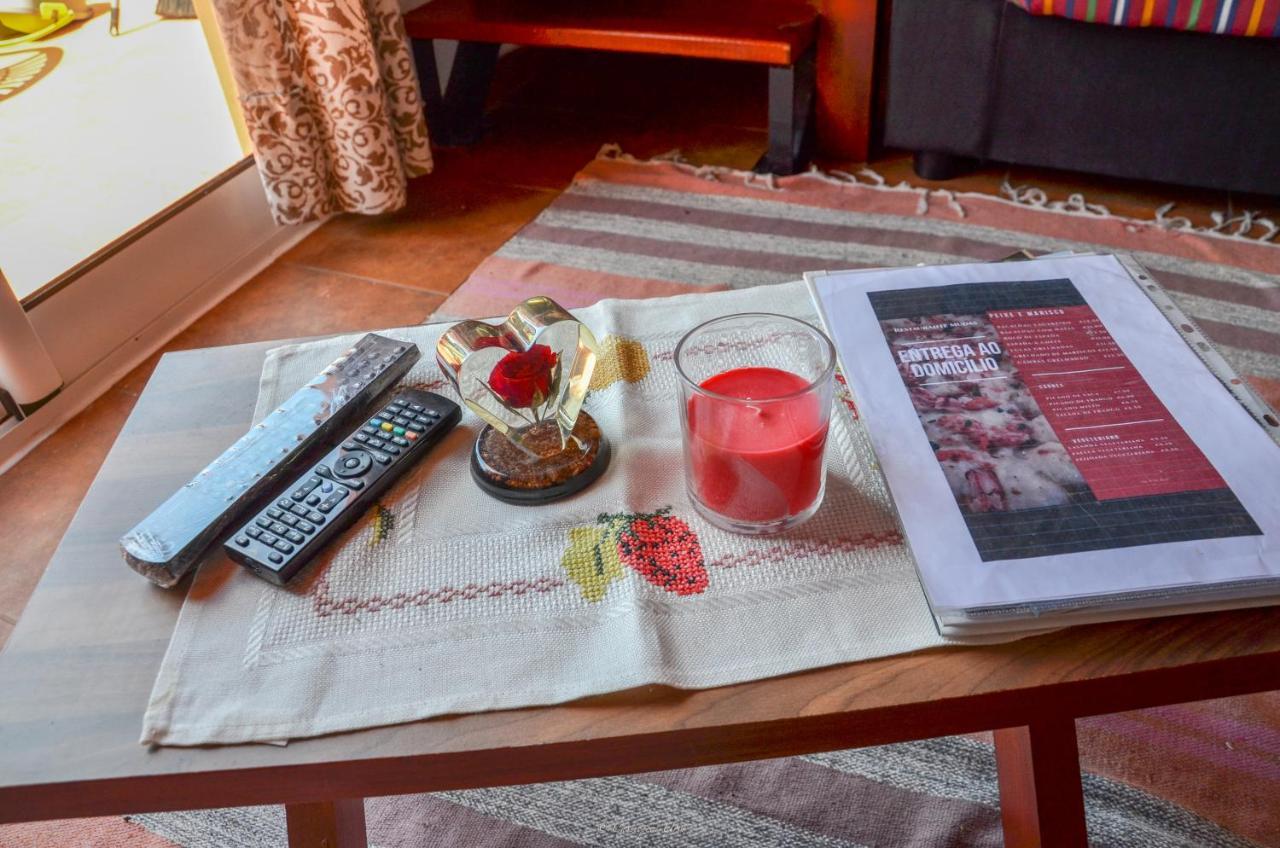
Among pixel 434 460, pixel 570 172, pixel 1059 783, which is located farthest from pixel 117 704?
pixel 570 172

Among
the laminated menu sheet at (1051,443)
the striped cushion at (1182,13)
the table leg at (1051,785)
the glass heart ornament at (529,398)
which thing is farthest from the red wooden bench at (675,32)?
the table leg at (1051,785)

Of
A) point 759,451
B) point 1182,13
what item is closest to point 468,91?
point 1182,13

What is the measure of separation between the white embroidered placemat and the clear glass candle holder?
0.02 metres

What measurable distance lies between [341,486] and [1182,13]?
4.23 feet

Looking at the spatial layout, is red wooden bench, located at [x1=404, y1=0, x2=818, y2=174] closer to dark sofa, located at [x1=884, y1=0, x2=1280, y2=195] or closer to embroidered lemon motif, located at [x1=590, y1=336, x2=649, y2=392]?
dark sofa, located at [x1=884, y1=0, x2=1280, y2=195]

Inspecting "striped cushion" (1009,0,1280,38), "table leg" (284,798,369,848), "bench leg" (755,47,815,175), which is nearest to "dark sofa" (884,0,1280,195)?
"striped cushion" (1009,0,1280,38)

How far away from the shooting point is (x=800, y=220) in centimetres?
163

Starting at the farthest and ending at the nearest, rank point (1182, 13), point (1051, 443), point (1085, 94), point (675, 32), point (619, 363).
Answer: point (675, 32) → point (1085, 94) → point (1182, 13) → point (619, 363) → point (1051, 443)

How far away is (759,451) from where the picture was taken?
574 millimetres

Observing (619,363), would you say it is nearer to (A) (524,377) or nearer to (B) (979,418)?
(A) (524,377)

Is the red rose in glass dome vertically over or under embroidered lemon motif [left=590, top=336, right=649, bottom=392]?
over

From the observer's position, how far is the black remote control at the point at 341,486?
23.6 inches

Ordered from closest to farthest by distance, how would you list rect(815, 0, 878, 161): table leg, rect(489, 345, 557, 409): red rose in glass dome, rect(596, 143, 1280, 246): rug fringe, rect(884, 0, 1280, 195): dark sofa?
rect(489, 345, 557, 409): red rose in glass dome, rect(884, 0, 1280, 195): dark sofa, rect(596, 143, 1280, 246): rug fringe, rect(815, 0, 878, 161): table leg

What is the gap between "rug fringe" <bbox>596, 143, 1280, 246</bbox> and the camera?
5.00 ft
